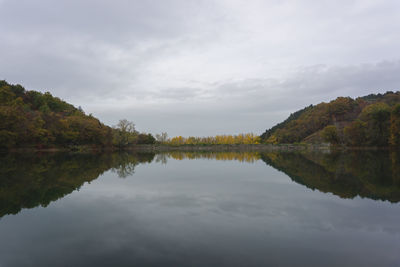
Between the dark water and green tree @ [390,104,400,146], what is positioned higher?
green tree @ [390,104,400,146]

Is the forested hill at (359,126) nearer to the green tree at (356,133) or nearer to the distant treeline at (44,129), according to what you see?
the green tree at (356,133)

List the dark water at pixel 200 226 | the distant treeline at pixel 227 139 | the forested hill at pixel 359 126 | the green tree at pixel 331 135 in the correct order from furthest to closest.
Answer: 1. the distant treeline at pixel 227 139
2. the green tree at pixel 331 135
3. the forested hill at pixel 359 126
4. the dark water at pixel 200 226

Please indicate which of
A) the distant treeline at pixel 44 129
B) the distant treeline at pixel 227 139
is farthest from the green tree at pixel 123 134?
the distant treeline at pixel 227 139

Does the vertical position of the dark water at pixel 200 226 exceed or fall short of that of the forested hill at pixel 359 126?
it falls short

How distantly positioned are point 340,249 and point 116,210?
534 centimetres

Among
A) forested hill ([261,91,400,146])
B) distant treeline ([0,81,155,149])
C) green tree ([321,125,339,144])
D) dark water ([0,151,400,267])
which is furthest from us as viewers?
green tree ([321,125,339,144])

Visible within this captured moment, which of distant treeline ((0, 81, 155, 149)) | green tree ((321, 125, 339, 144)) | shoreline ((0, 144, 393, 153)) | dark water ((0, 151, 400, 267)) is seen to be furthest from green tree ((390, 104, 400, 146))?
distant treeline ((0, 81, 155, 149))

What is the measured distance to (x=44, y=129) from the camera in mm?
46094

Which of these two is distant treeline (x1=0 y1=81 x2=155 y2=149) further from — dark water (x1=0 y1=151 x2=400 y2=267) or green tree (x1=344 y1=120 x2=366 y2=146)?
green tree (x1=344 y1=120 x2=366 y2=146)

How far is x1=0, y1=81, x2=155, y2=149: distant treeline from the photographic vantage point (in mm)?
39344

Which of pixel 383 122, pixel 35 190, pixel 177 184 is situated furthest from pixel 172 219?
pixel 383 122

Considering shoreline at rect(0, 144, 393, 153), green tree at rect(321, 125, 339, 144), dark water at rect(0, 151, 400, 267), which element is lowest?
dark water at rect(0, 151, 400, 267)

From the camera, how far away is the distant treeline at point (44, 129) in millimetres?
39344

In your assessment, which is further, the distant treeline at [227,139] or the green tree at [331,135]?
the distant treeline at [227,139]
